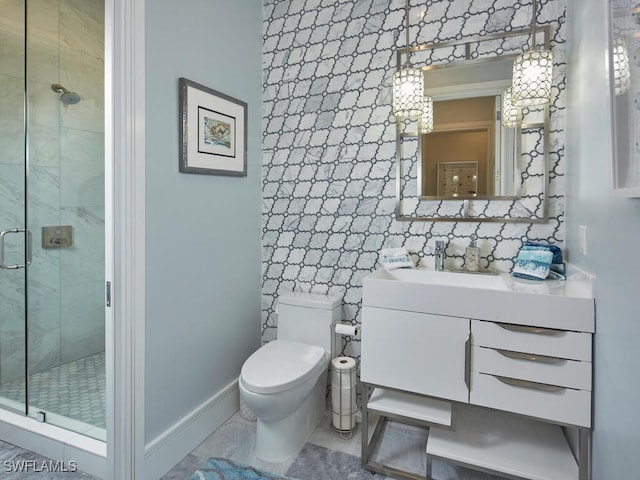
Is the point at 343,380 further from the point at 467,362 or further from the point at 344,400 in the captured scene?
the point at 467,362

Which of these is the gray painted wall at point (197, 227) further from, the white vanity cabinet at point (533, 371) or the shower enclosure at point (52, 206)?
the white vanity cabinet at point (533, 371)

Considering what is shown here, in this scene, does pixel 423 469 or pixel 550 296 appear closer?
pixel 550 296

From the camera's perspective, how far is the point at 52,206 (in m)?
2.34

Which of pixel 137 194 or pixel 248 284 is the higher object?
pixel 137 194

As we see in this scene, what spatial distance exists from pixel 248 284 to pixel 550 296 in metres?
1.64

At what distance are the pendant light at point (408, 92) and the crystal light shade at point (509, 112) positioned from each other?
41 centimetres

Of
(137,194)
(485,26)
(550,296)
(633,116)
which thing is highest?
(485,26)

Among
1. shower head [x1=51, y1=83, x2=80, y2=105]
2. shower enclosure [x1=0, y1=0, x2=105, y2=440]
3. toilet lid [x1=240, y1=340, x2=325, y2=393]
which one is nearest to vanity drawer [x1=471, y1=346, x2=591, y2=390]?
toilet lid [x1=240, y1=340, x2=325, y2=393]

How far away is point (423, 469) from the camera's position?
1.78 m

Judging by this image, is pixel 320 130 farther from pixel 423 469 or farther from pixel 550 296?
pixel 423 469

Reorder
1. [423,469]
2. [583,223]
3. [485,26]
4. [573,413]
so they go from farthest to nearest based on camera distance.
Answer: [485,26] < [423,469] < [583,223] < [573,413]

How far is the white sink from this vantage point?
1.86 m

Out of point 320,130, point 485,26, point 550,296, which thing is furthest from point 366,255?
point 485,26

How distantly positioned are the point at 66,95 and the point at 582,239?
297 cm
